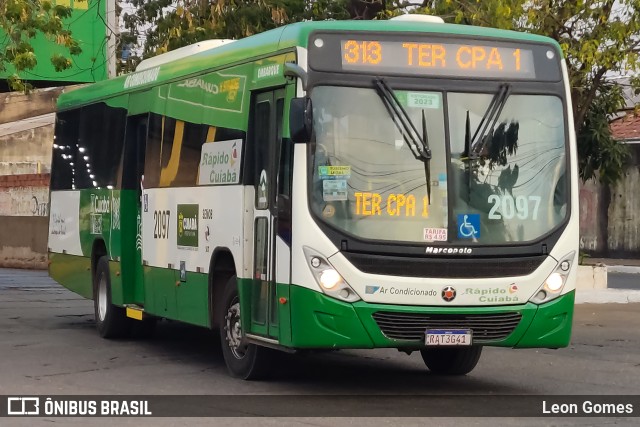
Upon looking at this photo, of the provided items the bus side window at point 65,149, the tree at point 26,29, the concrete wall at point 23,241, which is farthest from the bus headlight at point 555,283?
the concrete wall at point 23,241

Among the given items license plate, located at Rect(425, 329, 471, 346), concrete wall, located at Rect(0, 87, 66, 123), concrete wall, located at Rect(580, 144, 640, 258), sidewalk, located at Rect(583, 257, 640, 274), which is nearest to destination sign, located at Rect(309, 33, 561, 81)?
license plate, located at Rect(425, 329, 471, 346)

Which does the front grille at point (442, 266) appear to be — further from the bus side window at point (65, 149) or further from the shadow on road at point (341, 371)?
the bus side window at point (65, 149)

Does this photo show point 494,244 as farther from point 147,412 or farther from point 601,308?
point 601,308

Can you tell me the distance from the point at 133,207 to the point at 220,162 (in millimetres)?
3249

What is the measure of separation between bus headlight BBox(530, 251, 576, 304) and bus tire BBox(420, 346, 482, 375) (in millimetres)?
1366

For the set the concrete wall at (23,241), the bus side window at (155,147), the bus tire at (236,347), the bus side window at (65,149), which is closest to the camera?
the bus tire at (236,347)

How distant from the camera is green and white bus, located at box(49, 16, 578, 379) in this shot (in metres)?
10.9

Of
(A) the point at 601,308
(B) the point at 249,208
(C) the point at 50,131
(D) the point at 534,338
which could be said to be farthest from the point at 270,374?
(C) the point at 50,131

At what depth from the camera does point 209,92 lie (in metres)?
13.3

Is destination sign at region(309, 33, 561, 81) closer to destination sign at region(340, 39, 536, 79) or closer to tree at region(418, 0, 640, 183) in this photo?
destination sign at region(340, 39, 536, 79)

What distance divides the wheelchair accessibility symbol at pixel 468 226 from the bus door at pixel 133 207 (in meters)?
5.32

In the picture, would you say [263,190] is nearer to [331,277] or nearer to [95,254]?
[331,277]

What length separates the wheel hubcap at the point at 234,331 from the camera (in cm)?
1227

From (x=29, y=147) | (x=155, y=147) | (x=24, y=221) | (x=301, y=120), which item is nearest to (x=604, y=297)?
(x=155, y=147)
